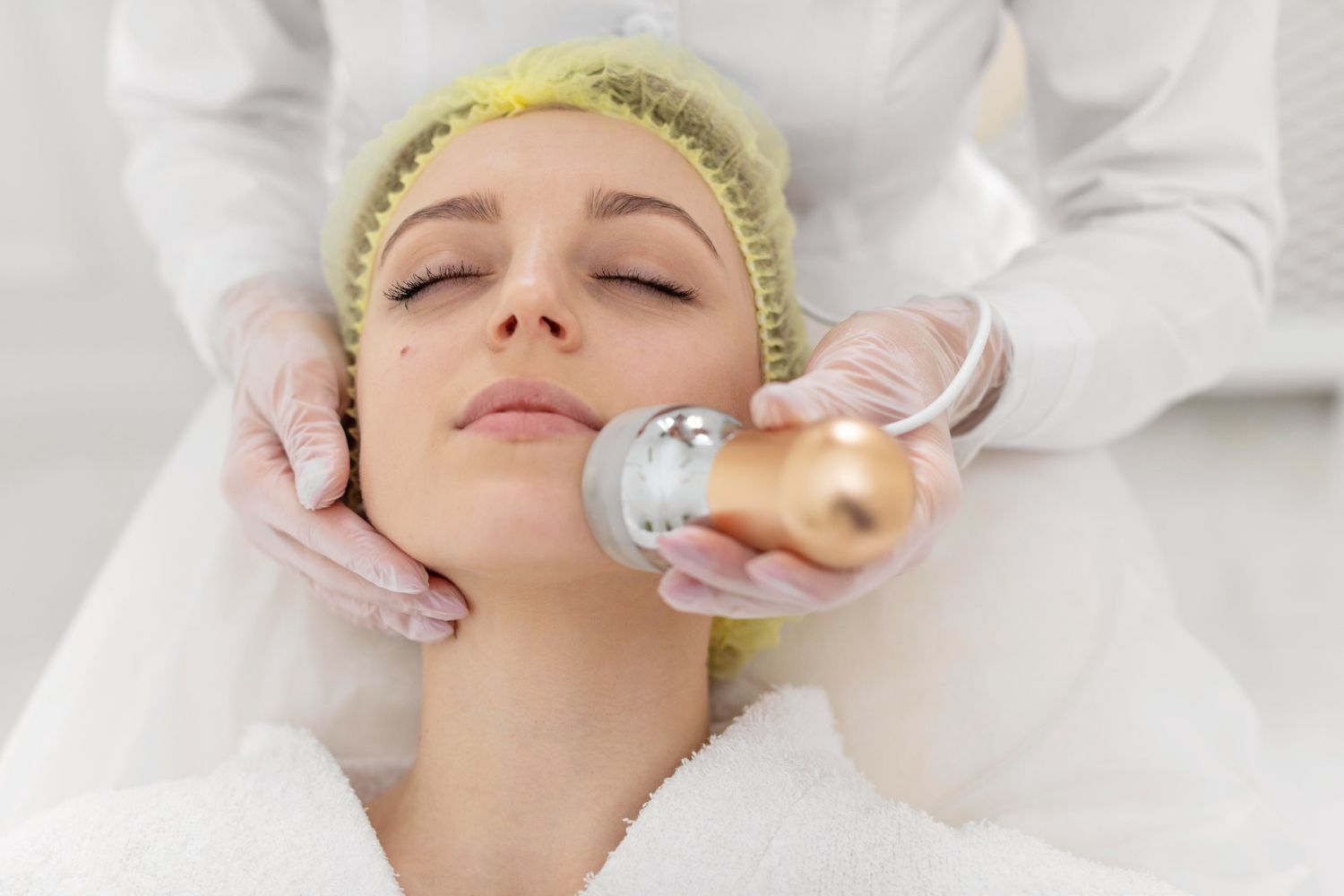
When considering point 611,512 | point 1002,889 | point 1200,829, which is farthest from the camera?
point 1200,829

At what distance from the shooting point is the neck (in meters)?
0.97

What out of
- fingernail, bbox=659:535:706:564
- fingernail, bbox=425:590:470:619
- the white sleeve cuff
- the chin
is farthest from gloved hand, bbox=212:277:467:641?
the white sleeve cuff

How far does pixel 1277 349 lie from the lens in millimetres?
2059

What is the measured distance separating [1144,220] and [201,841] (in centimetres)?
104

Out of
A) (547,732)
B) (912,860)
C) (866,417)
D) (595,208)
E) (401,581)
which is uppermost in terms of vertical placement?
(595,208)

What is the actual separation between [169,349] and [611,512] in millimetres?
1905

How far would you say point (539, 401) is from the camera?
35.3 inches

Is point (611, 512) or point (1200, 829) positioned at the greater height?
point (611, 512)

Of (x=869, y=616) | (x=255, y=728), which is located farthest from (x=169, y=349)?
(x=869, y=616)

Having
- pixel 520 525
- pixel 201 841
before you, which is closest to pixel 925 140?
pixel 520 525

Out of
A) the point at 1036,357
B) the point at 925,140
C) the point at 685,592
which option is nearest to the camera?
the point at 685,592

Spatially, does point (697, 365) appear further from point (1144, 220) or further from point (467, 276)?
point (1144, 220)

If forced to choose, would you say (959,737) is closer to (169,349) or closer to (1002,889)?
(1002,889)

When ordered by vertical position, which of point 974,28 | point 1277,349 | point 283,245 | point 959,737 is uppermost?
point 974,28
